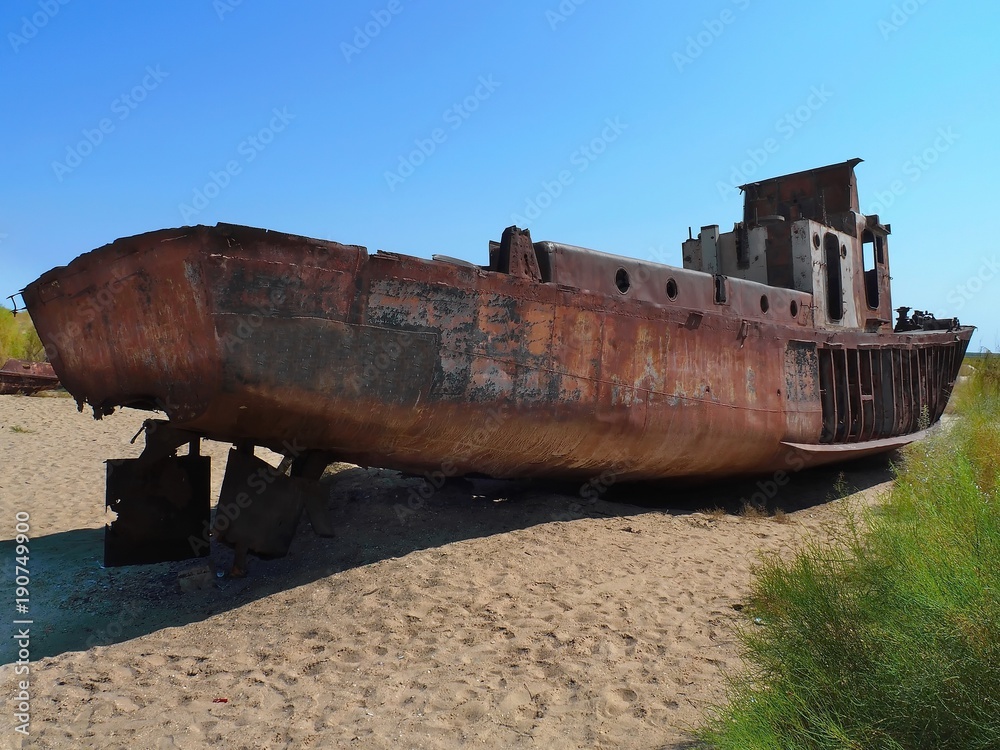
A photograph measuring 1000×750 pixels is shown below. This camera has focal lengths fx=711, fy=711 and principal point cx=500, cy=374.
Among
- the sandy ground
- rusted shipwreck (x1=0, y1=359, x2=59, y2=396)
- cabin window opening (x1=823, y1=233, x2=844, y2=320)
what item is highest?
cabin window opening (x1=823, y1=233, x2=844, y2=320)

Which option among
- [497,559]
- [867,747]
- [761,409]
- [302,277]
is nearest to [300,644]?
[497,559]

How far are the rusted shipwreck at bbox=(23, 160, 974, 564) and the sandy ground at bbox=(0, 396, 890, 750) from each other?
56cm

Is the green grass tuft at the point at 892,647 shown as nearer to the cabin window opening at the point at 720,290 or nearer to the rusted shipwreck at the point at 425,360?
the rusted shipwreck at the point at 425,360

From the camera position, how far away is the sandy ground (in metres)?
3.06

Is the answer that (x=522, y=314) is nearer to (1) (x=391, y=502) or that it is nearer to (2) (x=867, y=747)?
(1) (x=391, y=502)

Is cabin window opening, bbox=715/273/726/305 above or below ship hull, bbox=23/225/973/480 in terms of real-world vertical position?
above

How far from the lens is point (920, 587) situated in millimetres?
2258

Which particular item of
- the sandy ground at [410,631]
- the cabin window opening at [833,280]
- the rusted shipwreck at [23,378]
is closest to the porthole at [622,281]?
the sandy ground at [410,631]

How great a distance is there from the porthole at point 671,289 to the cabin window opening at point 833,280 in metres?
3.47

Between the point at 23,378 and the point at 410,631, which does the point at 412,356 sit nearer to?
the point at 410,631

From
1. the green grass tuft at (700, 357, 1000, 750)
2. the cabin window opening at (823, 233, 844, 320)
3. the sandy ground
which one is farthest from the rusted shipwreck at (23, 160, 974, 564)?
the green grass tuft at (700, 357, 1000, 750)

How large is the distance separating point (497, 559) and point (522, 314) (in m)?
1.74

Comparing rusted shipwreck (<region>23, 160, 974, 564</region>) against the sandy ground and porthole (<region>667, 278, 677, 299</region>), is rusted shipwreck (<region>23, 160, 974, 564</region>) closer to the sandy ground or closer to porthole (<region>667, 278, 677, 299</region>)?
porthole (<region>667, 278, 677, 299</region>)

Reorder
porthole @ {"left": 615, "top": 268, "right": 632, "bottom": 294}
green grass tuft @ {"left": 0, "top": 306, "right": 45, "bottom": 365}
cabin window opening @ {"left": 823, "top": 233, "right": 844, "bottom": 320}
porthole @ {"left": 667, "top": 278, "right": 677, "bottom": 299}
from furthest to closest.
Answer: green grass tuft @ {"left": 0, "top": 306, "right": 45, "bottom": 365} < cabin window opening @ {"left": 823, "top": 233, "right": 844, "bottom": 320} < porthole @ {"left": 667, "top": 278, "right": 677, "bottom": 299} < porthole @ {"left": 615, "top": 268, "right": 632, "bottom": 294}
